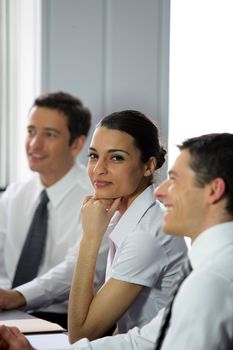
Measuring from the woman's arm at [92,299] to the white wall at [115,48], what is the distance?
1.73 meters

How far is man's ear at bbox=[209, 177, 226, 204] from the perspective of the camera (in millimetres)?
1822

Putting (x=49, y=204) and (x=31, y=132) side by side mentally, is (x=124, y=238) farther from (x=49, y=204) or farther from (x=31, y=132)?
(x=31, y=132)

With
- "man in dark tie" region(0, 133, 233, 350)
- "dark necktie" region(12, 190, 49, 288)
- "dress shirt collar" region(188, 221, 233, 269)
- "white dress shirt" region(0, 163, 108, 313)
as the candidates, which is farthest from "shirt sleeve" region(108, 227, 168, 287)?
"dark necktie" region(12, 190, 49, 288)

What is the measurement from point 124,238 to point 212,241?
2.64 ft

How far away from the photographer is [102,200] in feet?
8.90

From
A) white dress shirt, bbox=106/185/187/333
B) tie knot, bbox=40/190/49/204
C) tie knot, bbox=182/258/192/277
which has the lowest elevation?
tie knot, bbox=40/190/49/204

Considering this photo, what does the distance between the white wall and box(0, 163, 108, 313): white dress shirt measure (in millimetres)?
562

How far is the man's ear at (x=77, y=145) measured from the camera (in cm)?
400

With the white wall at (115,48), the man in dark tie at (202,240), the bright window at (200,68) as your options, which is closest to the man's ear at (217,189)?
the man in dark tie at (202,240)

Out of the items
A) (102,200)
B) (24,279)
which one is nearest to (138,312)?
(102,200)

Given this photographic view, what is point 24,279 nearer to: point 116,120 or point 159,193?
point 116,120

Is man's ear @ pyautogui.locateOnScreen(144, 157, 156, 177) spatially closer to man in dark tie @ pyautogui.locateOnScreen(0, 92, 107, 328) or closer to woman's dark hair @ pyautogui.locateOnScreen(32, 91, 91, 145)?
man in dark tie @ pyautogui.locateOnScreen(0, 92, 107, 328)

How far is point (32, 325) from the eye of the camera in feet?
8.46

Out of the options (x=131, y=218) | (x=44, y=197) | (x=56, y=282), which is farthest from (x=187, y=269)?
(x=44, y=197)
